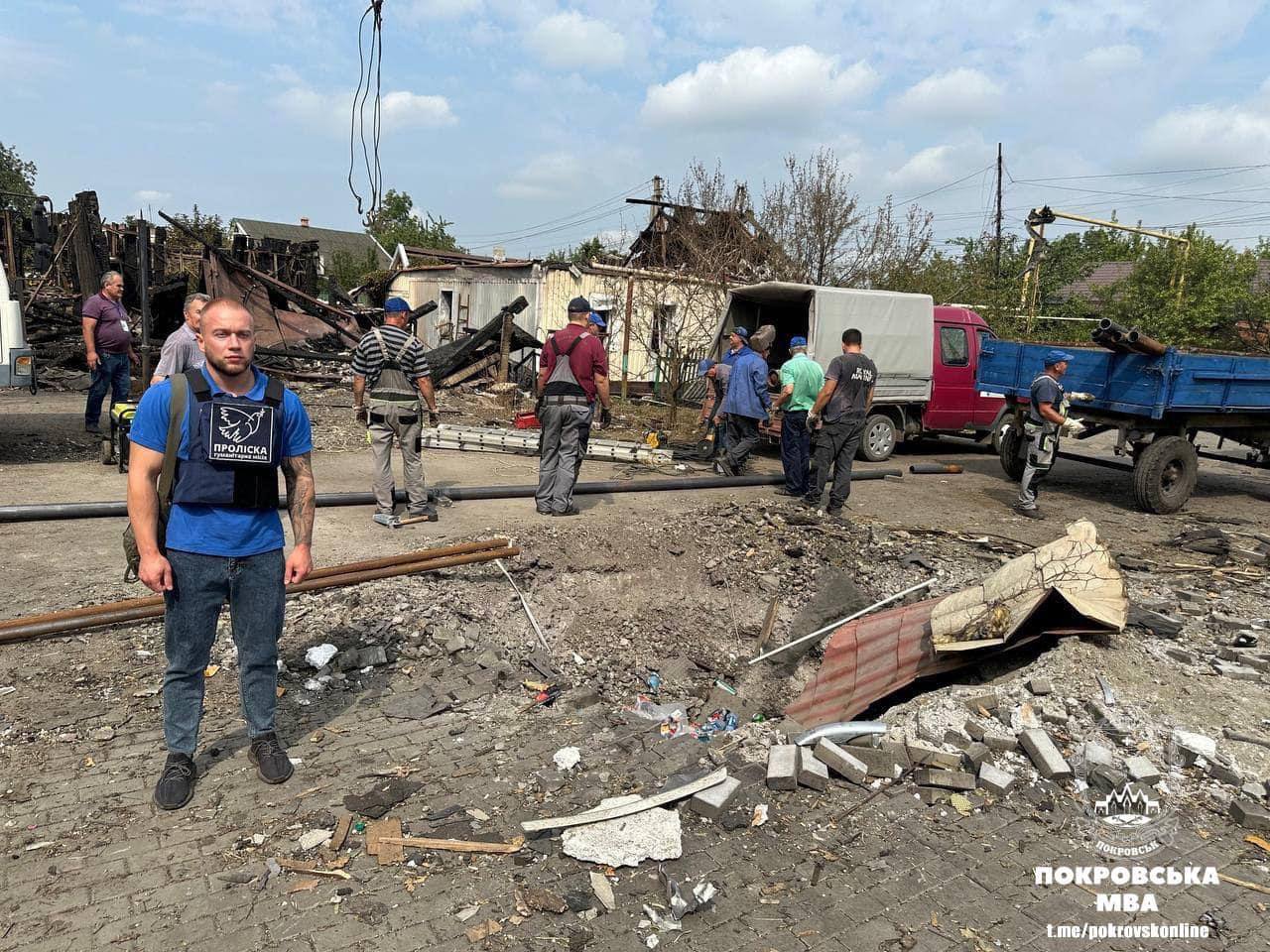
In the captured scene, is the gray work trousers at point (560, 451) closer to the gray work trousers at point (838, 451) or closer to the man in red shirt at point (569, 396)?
the man in red shirt at point (569, 396)

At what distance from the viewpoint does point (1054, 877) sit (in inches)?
123

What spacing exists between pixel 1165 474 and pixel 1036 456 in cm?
201

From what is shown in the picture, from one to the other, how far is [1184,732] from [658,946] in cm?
311

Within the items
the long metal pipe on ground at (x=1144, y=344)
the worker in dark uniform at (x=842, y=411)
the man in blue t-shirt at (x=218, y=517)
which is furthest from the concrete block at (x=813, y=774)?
the long metal pipe on ground at (x=1144, y=344)

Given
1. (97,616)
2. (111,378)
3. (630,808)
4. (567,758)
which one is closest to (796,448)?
(567,758)

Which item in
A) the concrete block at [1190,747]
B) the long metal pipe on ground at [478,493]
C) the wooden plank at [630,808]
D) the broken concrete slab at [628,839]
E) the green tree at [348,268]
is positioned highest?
the green tree at [348,268]

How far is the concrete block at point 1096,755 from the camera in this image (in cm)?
383

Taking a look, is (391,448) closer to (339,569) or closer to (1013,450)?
(339,569)

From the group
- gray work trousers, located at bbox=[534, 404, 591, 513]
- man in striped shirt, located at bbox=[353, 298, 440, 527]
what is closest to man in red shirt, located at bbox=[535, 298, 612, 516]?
gray work trousers, located at bbox=[534, 404, 591, 513]

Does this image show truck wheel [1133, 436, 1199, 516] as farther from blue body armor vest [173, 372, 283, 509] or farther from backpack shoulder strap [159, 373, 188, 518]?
backpack shoulder strap [159, 373, 188, 518]

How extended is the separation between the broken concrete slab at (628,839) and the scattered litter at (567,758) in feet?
1.85

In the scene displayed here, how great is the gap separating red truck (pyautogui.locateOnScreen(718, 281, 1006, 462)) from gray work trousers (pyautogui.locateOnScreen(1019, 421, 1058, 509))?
223cm

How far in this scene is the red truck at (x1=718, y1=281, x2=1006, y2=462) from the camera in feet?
35.9

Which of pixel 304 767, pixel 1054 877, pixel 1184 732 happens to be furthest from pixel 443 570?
pixel 1184 732
